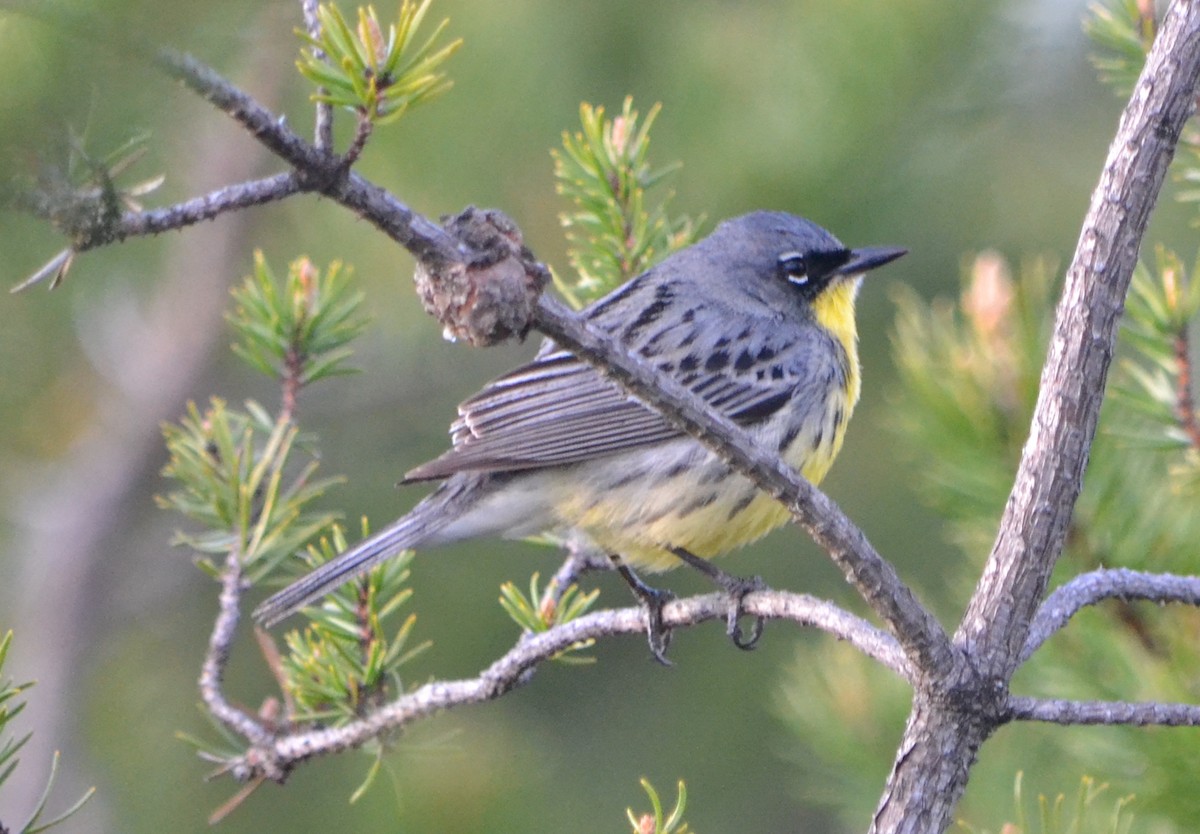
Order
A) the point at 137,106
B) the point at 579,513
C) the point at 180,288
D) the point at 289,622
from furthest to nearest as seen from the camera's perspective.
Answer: the point at 289,622
the point at 180,288
the point at 579,513
the point at 137,106

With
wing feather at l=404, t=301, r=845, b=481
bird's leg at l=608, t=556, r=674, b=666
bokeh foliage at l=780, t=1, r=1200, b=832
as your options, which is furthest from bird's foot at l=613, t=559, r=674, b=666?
bokeh foliage at l=780, t=1, r=1200, b=832

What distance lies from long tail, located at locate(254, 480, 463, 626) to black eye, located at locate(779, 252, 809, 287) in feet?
4.67

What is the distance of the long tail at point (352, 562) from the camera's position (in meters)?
2.78

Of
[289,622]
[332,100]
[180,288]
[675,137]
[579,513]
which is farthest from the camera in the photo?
[289,622]

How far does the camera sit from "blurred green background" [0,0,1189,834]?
450 centimetres

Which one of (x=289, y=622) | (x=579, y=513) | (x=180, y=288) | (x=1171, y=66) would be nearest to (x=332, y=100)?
(x=1171, y=66)

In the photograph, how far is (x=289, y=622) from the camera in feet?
18.0

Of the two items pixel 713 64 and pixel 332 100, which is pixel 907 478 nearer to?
pixel 713 64

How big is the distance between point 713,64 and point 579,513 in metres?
2.07

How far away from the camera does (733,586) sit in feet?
9.43

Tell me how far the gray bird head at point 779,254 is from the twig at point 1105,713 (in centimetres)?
227

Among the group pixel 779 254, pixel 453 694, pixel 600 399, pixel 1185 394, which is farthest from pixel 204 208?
pixel 779 254

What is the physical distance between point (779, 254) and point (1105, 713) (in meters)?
2.47

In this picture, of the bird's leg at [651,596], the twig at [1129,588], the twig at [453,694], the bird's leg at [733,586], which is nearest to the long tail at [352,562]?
the twig at [453,694]
